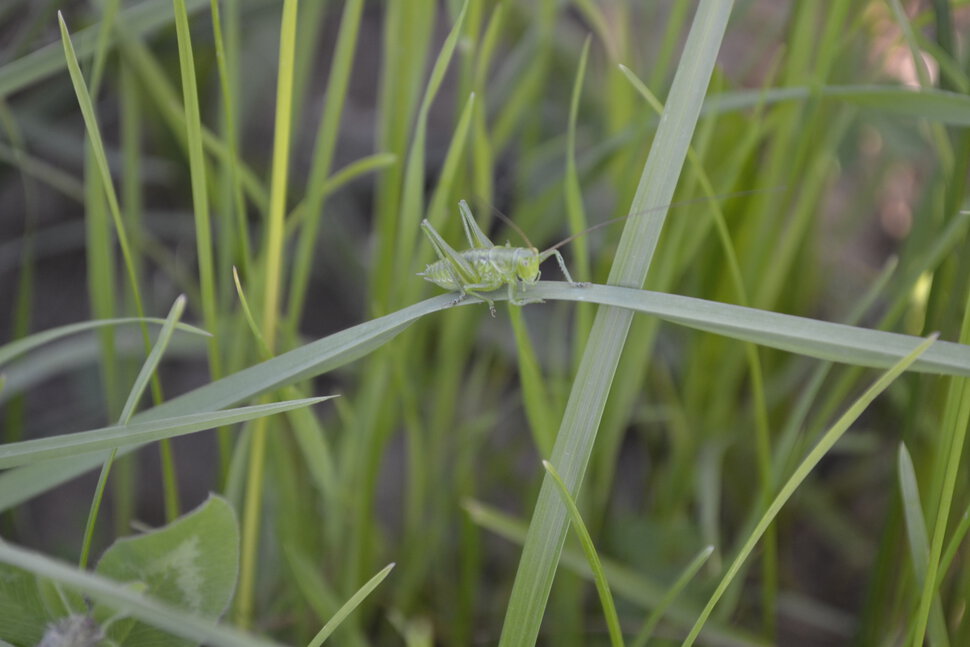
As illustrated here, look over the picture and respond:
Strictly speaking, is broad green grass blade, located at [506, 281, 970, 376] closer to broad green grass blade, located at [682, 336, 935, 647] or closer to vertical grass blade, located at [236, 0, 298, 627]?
broad green grass blade, located at [682, 336, 935, 647]

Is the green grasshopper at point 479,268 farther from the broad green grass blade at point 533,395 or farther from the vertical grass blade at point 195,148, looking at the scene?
the vertical grass blade at point 195,148

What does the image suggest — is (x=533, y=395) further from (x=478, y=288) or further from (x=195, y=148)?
(x=195, y=148)

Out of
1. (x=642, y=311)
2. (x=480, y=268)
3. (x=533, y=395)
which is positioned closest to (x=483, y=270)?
(x=480, y=268)

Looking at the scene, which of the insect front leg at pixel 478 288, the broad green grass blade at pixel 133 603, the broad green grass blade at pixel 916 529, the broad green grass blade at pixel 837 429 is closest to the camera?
the broad green grass blade at pixel 133 603

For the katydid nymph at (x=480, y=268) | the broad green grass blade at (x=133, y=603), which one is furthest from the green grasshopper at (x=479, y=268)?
the broad green grass blade at (x=133, y=603)

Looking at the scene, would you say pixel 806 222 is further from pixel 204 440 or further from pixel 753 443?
pixel 204 440

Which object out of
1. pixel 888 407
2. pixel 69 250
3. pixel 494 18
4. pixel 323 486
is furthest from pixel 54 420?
pixel 888 407

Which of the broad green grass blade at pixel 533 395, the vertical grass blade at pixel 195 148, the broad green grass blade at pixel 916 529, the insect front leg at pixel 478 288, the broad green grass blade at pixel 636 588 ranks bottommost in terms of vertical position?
the broad green grass blade at pixel 636 588
